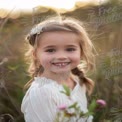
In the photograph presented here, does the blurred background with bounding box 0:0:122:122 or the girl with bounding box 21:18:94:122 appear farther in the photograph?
the blurred background with bounding box 0:0:122:122

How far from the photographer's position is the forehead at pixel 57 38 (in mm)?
2466

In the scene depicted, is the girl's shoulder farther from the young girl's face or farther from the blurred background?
the blurred background

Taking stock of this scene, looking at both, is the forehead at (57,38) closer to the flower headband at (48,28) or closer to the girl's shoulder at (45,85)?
the flower headband at (48,28)

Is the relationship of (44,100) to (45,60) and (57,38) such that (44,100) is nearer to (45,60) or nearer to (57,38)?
(45,60)

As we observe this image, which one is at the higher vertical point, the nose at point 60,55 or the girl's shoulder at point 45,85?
the nose at point 60,55

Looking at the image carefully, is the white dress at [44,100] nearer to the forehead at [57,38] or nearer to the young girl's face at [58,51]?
the young girl's face at [58,51]

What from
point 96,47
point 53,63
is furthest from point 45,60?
point 96,47

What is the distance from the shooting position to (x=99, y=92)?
382 cm

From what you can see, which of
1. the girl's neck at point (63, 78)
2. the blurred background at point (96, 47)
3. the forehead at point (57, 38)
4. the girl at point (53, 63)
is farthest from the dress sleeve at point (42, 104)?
the blurred background at point (96, 47)

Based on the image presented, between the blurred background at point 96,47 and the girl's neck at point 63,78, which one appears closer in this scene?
the girl's neck at point 63,78

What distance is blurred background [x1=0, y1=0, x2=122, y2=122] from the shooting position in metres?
3.83

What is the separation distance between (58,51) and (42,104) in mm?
300

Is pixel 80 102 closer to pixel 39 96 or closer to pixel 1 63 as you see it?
pixel 39 96

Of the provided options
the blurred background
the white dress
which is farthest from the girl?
the blurred background
